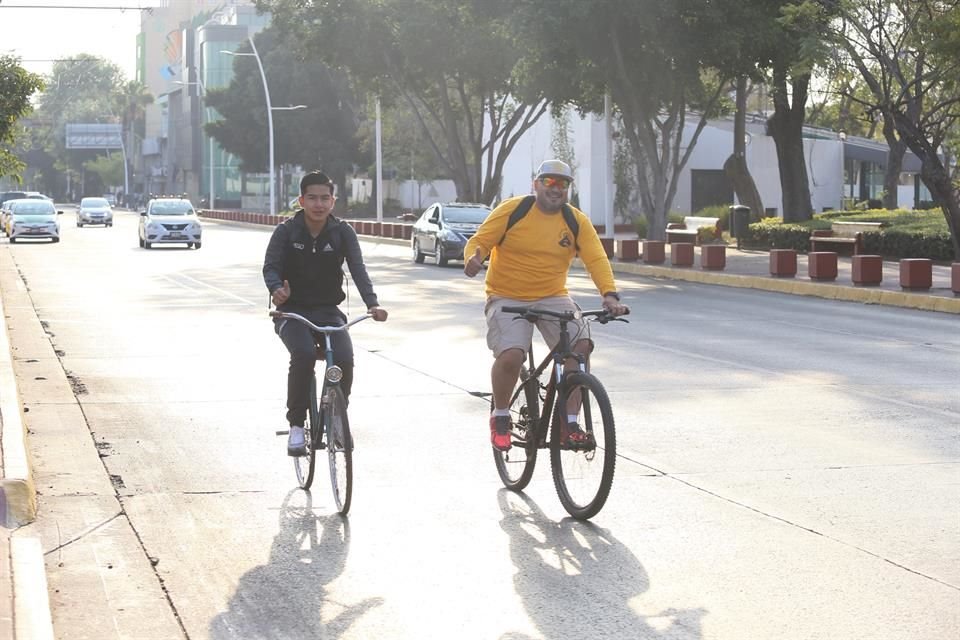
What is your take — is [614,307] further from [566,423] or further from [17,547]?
[17,547]

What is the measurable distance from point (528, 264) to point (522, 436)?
945 millimetres

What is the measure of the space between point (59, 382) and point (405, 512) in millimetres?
6206

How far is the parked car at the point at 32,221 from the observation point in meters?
50.5

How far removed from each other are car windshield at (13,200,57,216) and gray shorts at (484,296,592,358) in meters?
45.6

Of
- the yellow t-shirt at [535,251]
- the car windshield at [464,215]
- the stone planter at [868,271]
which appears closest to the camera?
the yellow t-shirt at [535,251]

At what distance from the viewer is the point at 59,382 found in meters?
13.3

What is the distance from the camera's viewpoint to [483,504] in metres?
8.21

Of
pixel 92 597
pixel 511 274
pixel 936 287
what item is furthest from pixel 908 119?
pixel 92 597

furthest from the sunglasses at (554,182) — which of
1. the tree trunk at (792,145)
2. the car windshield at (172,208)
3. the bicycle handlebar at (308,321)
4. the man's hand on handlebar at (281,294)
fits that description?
the car windshield at (172,208)

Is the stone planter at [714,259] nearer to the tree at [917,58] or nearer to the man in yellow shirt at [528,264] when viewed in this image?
the tree at [917,58]

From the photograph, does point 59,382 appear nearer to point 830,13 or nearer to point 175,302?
point 175,302

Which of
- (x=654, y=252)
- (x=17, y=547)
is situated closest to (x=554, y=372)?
(x=17, y=547)

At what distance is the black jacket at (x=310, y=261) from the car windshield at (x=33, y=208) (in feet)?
148

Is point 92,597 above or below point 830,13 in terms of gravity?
below
